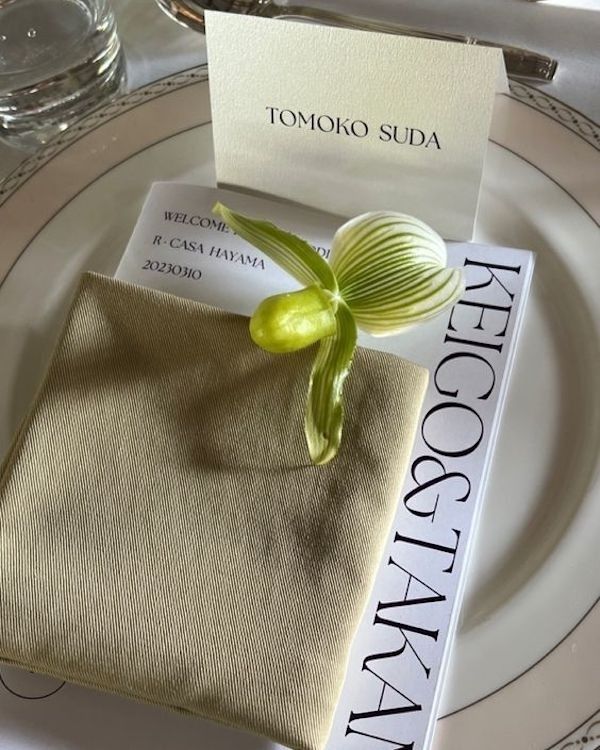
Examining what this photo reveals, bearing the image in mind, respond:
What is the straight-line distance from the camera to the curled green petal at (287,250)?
0.44m

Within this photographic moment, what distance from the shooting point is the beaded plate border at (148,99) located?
20.5 inches

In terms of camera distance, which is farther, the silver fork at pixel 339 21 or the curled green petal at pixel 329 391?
the silver fork at pixel 339 21

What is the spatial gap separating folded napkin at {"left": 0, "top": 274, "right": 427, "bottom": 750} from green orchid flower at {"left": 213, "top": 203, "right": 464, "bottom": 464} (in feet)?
0.04

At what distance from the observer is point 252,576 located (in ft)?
1.25

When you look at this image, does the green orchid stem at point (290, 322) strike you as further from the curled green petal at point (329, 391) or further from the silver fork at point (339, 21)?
the silver fork at point (339, 21)

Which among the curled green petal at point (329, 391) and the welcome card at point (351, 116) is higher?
the welcome card at point (351, 116)

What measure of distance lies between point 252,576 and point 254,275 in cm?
18

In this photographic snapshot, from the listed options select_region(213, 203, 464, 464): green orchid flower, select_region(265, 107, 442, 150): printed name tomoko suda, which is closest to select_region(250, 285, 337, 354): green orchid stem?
select_region(213, 203, 464, 464): green orchid flower

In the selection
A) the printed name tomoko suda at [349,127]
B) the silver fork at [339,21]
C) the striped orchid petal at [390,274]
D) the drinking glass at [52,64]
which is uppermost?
the silver fork at [339,21]

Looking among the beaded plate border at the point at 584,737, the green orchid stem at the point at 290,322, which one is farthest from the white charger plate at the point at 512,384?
the green orchid stem at the point at 290,322

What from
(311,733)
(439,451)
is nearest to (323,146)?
(439,451)

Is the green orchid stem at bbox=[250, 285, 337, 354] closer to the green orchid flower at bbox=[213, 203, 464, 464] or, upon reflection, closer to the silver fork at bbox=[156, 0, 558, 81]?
the green orchid flower at bbox=[213, 203, 464, 464]

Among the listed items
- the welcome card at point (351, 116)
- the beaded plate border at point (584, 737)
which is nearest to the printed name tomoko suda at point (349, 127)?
the welcome card at point (351, 116)

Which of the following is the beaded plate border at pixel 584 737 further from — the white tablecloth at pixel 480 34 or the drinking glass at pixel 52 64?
the drinking glass at pixel 52 64
